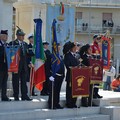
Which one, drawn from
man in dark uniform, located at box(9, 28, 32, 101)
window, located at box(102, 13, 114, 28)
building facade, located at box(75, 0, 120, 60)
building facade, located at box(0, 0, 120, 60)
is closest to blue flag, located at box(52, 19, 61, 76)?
man in dark uniform, located at box(9, 28, 32, 101)

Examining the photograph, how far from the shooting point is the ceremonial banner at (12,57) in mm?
13109

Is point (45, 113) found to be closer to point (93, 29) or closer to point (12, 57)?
point (12, 57)

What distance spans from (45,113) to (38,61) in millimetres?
1513

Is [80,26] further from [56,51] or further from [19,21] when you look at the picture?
[56,51]

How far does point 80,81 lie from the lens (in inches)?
547

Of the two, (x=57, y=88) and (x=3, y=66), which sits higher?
(x=3, y=66)

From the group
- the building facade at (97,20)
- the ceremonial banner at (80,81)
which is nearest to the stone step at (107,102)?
the ceremonial banner at (80,81)

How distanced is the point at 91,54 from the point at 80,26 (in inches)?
1527

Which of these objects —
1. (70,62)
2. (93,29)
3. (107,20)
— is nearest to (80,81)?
(70,62)

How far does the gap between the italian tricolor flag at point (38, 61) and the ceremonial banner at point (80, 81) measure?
89 cm

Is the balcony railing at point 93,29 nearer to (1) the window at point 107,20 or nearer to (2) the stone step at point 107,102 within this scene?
(1) the window at point 107,20

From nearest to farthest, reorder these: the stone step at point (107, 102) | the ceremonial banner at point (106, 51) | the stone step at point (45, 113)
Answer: the stone step at point (45, 113), the stone step at point (107, 102), the ceremonial banner at point (106, 51)

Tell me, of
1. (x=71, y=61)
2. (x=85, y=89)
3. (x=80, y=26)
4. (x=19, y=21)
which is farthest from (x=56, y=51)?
(x=80, y=26)

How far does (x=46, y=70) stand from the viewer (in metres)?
14.7
